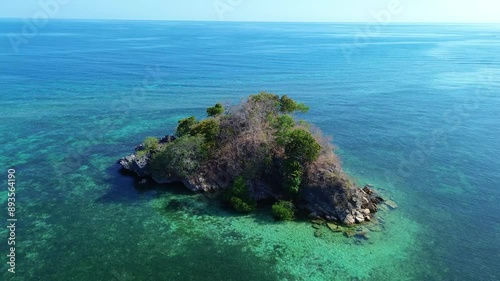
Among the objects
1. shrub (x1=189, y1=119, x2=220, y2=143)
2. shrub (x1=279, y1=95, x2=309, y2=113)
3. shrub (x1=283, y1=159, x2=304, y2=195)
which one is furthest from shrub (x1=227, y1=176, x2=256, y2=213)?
shrub (x1=279, y1=95, x2=309, y2=113)

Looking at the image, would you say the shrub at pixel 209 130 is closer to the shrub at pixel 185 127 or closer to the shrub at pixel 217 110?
the shrub at pixel 185 127

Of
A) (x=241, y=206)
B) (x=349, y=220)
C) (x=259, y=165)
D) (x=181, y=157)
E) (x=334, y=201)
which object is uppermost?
(x=181, y=157)

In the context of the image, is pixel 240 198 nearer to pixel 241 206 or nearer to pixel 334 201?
pixel 241 206

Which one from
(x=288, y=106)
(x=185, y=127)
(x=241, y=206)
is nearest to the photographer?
(x=241, y=206)

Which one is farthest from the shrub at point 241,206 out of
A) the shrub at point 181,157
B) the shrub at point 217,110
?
the shrub at point 217,110

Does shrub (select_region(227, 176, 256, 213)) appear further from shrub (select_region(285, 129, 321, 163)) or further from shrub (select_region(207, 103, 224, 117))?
shrub (select_region(207, 103, 224, 117))

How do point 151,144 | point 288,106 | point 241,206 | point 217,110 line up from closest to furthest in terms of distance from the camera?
point 241,206, point 151,144, point 217,110, point 288,106

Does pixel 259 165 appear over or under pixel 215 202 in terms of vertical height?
over

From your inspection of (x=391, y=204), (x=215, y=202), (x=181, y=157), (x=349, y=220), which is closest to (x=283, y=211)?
(x=349, y=220)
